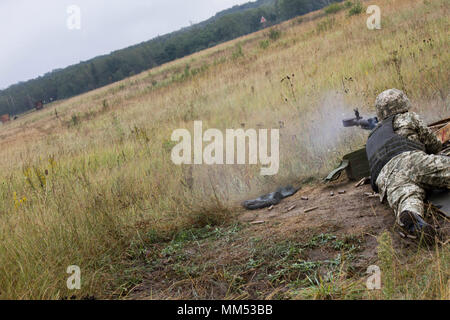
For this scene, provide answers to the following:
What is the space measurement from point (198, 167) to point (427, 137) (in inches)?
156

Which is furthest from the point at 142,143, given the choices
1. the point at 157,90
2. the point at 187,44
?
the point at 187,44

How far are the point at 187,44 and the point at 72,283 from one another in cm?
6384

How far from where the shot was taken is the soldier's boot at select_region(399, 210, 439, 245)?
10.6 ft

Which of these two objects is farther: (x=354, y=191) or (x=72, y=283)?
(x=354, y=191)

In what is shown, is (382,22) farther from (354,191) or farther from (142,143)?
(354,191)

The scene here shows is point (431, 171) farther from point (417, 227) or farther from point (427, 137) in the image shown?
point (417, 227)

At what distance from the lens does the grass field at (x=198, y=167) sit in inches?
142

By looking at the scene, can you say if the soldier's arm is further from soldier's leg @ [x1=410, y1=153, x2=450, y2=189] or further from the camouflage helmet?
soldier's leg @ [x1=410, y1=153, x2=450, y2=189]

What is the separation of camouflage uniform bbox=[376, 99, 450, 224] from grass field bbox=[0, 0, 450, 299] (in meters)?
0.82

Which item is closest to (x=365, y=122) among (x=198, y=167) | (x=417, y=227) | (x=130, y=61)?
(x=417, y=227)

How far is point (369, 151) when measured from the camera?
4.61 metres

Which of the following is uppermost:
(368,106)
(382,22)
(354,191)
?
(382,22)

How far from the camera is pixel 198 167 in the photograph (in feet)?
23.8

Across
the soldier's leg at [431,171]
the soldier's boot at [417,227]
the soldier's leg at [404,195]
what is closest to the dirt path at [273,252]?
the soldier's boot at [417,227]
